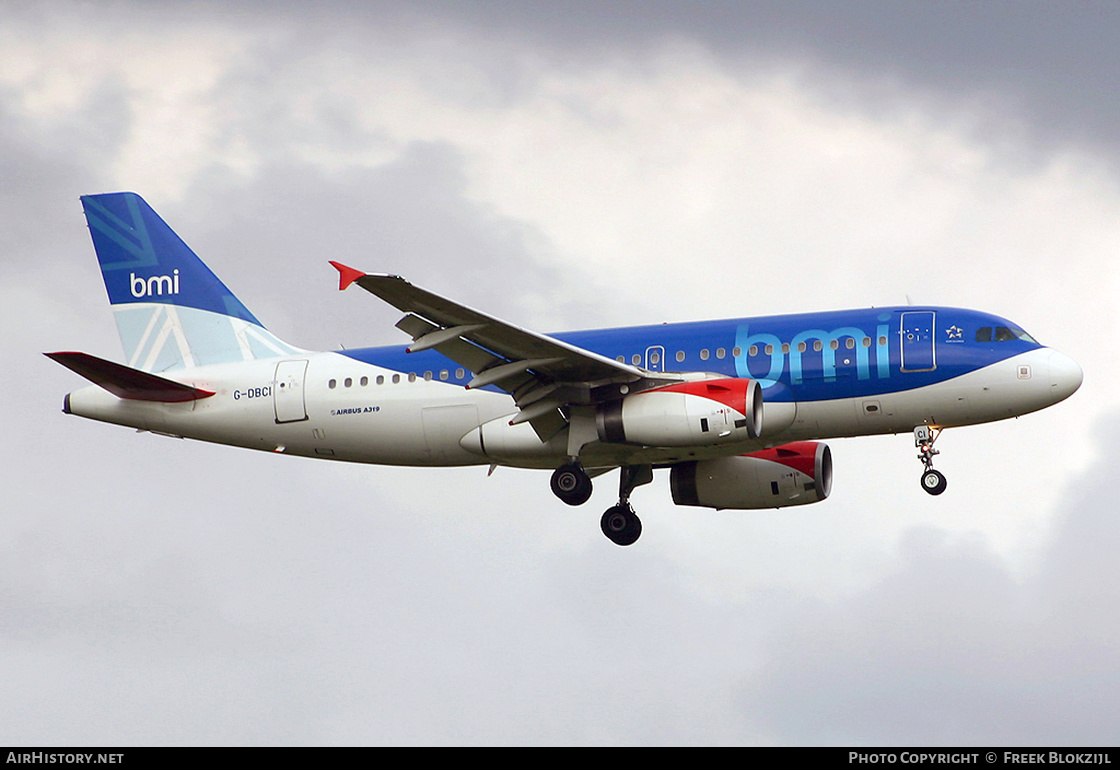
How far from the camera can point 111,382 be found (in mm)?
42781

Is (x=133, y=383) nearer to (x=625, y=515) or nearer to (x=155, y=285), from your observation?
(x=155, y=285)

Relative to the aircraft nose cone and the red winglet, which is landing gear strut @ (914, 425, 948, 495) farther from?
the red winglet

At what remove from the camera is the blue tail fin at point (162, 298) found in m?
45.4

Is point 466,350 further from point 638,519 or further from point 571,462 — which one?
point 638,519

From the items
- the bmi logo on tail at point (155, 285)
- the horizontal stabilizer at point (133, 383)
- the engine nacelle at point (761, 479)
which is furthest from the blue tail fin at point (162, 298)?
the engine nacelle at point (761, 479)

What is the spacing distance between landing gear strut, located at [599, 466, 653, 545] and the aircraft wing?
4.73m

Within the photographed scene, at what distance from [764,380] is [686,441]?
8.65ft

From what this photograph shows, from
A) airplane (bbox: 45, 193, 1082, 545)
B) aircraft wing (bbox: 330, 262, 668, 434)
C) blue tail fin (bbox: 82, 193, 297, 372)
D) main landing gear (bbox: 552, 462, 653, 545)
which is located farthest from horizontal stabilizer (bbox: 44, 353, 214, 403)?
main landing gear (bbox: 552, 462, 653, 545)

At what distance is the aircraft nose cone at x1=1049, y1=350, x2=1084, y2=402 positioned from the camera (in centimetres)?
3841

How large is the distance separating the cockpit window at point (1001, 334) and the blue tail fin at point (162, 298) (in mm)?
18589

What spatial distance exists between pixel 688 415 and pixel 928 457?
20.4ft
